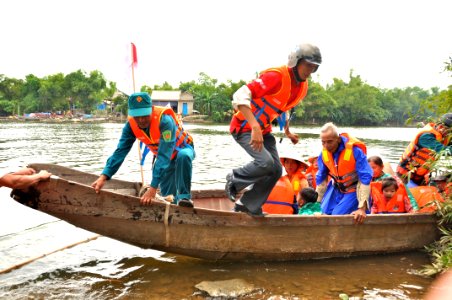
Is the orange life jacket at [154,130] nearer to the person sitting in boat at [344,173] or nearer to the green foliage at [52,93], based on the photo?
the person sitting in boat at [344,173]

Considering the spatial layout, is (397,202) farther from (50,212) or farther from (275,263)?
(50,212)

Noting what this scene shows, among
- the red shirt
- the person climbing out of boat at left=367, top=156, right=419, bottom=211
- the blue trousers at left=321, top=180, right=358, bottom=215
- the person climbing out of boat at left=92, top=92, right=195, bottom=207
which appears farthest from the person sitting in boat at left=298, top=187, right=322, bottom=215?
the red shirt

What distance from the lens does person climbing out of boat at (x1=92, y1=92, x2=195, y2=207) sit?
425 cm

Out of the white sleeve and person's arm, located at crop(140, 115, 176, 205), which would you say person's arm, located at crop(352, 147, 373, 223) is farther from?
person's arm, located at crop(140, 115, 176, 205)

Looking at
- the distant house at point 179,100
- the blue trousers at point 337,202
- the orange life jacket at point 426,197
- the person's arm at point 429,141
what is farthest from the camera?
the distant house at point 179,100

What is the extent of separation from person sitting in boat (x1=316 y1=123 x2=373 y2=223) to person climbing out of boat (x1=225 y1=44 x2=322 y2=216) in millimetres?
799

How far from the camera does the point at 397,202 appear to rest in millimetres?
5414

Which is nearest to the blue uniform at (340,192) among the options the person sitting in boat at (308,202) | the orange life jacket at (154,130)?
the person sitting in boat at (308,202)

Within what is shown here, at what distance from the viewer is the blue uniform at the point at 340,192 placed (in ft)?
15.0

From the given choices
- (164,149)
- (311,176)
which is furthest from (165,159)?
(311,176)

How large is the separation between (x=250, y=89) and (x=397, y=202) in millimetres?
2860

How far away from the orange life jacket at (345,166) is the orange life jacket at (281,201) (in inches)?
22.5

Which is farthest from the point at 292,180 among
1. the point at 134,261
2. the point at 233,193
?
the point at 134,261

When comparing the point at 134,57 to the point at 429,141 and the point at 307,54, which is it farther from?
the point at 429,141
